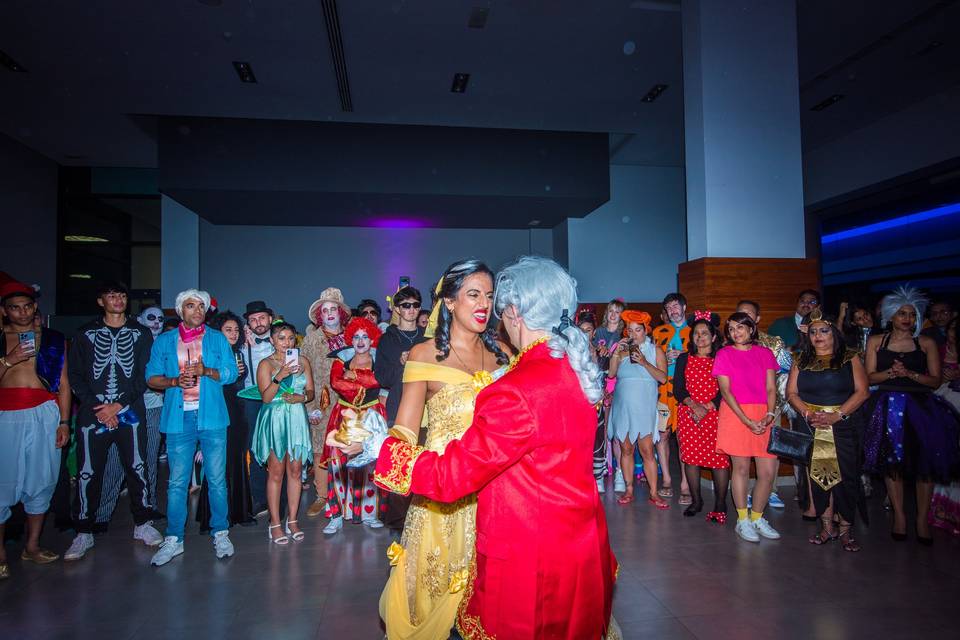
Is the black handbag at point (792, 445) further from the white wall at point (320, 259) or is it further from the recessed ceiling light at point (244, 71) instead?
the white wall at point (320, 259)

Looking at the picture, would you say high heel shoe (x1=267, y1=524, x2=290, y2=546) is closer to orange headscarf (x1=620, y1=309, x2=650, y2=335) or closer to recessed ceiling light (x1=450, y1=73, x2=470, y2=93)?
orange headscarf (x1=620, y1=309, x2=650, y2=335)

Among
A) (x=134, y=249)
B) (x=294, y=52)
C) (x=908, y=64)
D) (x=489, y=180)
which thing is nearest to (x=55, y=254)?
(x=134, y=249)

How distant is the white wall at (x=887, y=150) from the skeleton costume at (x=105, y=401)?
30.9ft

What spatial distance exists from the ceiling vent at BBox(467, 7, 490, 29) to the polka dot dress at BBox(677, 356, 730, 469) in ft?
12.7

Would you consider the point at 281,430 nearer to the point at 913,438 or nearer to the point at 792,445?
the point at 792,445

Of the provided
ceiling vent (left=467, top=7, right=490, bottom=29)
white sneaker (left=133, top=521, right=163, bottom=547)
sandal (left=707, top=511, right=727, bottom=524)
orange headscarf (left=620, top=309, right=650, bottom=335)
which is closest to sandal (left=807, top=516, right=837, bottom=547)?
sandal (left=707, top=511, right=727, bottom=524)

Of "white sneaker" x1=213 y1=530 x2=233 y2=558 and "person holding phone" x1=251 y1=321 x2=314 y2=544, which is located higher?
"person holding phone" x1=251 y1=321 x2=314 y2=544

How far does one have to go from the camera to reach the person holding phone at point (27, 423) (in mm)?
3520

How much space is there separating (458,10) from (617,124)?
12.2ft

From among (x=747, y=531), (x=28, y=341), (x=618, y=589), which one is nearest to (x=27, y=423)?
(x=28, y=341)

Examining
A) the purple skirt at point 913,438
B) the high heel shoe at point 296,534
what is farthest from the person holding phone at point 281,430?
the purple skirt at point 913,438

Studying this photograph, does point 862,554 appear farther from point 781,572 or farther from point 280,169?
point 280,169

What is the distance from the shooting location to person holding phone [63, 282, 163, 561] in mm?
3863

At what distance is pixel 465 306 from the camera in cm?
219
